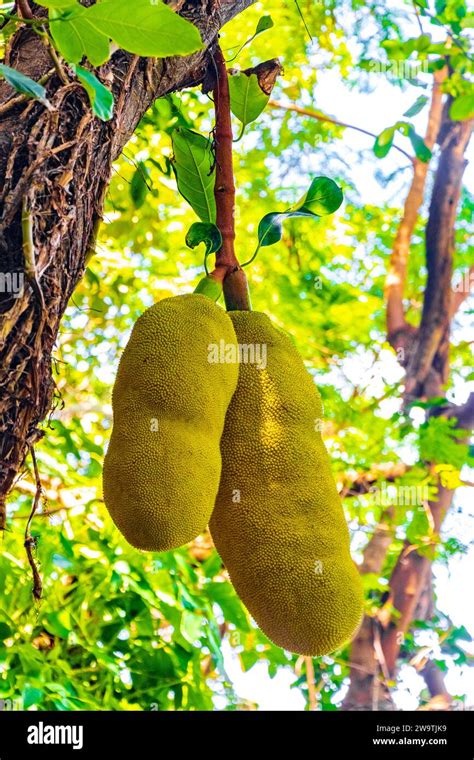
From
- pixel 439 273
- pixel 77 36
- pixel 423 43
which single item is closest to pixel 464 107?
pixel 423 43

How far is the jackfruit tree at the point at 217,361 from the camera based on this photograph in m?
0.51

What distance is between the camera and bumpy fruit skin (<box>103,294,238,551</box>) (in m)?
0.48

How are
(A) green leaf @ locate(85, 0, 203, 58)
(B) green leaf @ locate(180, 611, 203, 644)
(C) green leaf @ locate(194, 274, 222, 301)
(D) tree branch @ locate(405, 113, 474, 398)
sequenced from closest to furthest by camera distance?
(A) green leaf @ locate(85, 0, 203, 58)
(C) green leaf @ locate(194, 274, 222, 301)
(B) green leaf @ locate(180, 611, 203, 644)
(D) tree branch @ locate(405, 113, 474, 398)

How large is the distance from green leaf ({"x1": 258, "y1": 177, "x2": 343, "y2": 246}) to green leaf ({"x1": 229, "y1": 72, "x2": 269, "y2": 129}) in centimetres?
10

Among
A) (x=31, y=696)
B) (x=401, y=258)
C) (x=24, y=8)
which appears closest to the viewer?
(x=24, y=8)

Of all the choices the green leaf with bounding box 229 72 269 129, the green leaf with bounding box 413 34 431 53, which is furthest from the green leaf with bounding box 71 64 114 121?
the green leaf with bounding box 413 34 431 53

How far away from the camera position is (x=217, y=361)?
0.56 m

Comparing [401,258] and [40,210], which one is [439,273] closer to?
[401,258]

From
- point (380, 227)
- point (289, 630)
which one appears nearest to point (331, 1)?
point (380, 227)

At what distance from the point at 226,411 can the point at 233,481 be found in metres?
0.06

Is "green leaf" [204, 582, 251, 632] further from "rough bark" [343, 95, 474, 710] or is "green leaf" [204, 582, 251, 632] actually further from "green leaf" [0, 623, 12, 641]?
"rough bark" [343, 95, 474, 710]

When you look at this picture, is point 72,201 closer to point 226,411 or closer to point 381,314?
point 226,411

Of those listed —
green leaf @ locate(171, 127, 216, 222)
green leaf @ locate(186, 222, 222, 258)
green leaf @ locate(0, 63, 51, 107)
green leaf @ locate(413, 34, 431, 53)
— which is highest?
green leaf @ locate(413, 34, 431, 53)

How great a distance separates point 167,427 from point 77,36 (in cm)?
23
